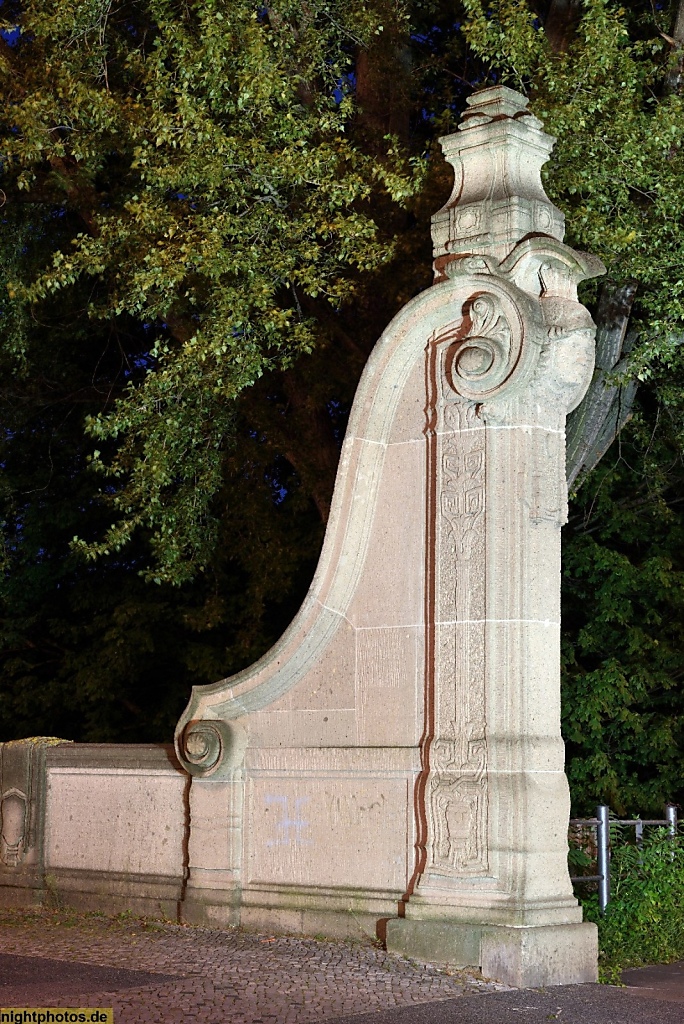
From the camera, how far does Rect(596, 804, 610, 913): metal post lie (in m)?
10.5

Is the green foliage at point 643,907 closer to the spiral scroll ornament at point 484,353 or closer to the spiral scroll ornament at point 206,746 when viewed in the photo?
the spiral scroll ornament at point 206,746

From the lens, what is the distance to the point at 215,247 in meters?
11.0

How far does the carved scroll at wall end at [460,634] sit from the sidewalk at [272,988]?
2.58ft

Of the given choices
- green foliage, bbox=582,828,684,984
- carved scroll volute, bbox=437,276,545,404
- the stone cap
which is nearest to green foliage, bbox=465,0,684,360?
the stone cap

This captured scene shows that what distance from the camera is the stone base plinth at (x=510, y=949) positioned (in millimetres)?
7754

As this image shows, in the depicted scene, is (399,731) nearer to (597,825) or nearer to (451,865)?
(451,865)

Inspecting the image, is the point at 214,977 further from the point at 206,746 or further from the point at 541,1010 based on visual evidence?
the point at 206,746

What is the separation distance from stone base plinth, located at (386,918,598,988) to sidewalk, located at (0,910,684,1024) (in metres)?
0.11

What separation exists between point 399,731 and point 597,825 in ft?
9.08

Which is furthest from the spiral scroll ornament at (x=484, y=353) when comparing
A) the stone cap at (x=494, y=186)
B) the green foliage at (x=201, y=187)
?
the green foliage at (x=201, y=187)

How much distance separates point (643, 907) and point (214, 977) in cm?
374

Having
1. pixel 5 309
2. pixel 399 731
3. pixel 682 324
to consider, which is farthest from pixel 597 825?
pixel 5 309

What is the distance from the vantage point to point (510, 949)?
7.76m

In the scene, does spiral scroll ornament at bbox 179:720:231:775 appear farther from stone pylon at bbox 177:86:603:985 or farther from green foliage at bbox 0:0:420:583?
green foliage at bbox 0:0:420:583
